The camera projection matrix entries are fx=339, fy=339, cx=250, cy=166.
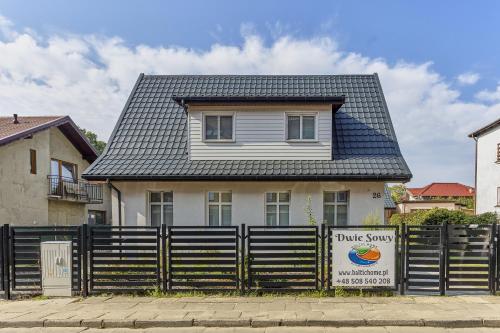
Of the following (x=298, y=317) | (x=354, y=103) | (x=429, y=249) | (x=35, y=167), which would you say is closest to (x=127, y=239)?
(x=298, y=317)

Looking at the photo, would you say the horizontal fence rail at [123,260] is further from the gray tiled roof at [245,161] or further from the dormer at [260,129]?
the dormer at [260,129]

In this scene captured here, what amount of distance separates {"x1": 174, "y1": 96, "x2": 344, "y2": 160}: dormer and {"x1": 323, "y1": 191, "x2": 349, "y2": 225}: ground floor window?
133cm

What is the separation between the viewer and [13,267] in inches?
307

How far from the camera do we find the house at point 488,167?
24.8 meters

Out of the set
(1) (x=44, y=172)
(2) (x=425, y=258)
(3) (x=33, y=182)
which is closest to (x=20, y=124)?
(1) (x=44, y=172)

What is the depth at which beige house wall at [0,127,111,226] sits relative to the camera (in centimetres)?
1628

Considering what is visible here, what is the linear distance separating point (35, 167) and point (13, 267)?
1254 centimetres

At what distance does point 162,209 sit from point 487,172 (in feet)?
84.2

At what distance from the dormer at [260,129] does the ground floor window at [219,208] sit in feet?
4.26

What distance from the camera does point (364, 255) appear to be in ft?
24.9

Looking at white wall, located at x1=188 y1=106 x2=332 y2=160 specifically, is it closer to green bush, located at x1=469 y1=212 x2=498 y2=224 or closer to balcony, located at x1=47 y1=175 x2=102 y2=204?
balcony, located at x1=47 y1=175 x2=102 y2=204

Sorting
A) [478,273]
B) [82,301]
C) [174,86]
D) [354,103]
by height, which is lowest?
[82,301]

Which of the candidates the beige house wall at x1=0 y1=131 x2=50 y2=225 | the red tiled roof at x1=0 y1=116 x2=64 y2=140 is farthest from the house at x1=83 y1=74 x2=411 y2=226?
the beige house wall at x1=0 y1=131 x2=50 y2=225

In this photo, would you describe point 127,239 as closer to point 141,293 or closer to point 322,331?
point 141,293
